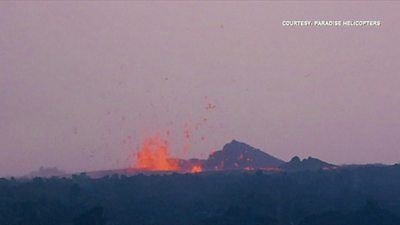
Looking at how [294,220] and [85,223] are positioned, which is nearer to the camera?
[85,223]

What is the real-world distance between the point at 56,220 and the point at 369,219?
77.2m

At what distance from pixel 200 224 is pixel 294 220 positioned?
79.4 feet

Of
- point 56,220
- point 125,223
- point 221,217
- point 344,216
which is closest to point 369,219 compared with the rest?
point 344,216

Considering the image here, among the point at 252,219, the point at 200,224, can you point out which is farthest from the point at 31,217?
the point at 252,219

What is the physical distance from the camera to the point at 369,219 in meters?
188

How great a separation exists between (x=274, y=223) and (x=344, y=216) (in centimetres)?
1782

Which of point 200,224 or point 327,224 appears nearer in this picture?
point 327,224

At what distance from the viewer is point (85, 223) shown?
18550 centimetres

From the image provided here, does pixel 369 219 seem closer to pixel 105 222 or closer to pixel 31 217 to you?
pixel 105 222

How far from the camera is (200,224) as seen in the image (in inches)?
7790

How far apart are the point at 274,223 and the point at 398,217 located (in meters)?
30.9

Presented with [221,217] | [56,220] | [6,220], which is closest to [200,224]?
[221,217]

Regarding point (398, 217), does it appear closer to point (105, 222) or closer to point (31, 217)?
point (105, 222)

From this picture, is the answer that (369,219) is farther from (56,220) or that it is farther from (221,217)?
(56,220)
